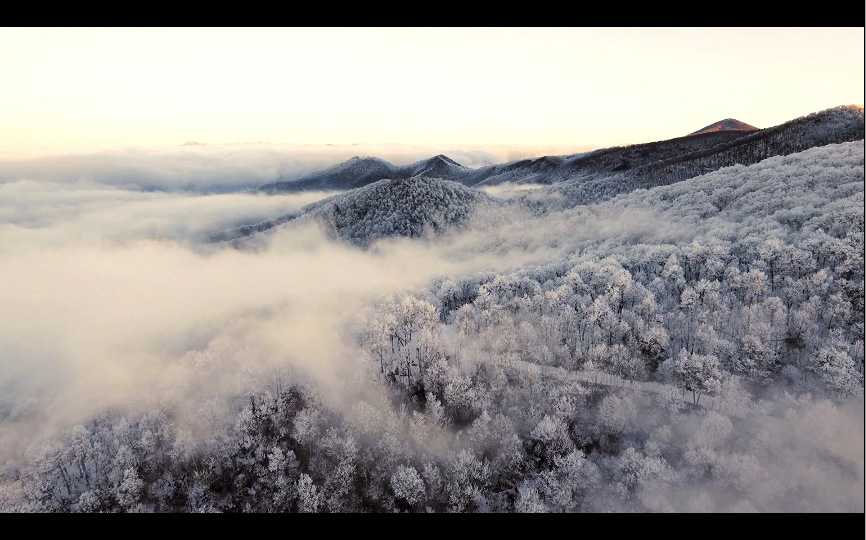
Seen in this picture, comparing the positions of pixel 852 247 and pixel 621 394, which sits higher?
pixel 852 247

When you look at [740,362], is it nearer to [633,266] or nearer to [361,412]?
[633,266]

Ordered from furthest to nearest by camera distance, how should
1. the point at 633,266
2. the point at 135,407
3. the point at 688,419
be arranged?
the point at 633,266
the point at 135,407
the point at 688,419
